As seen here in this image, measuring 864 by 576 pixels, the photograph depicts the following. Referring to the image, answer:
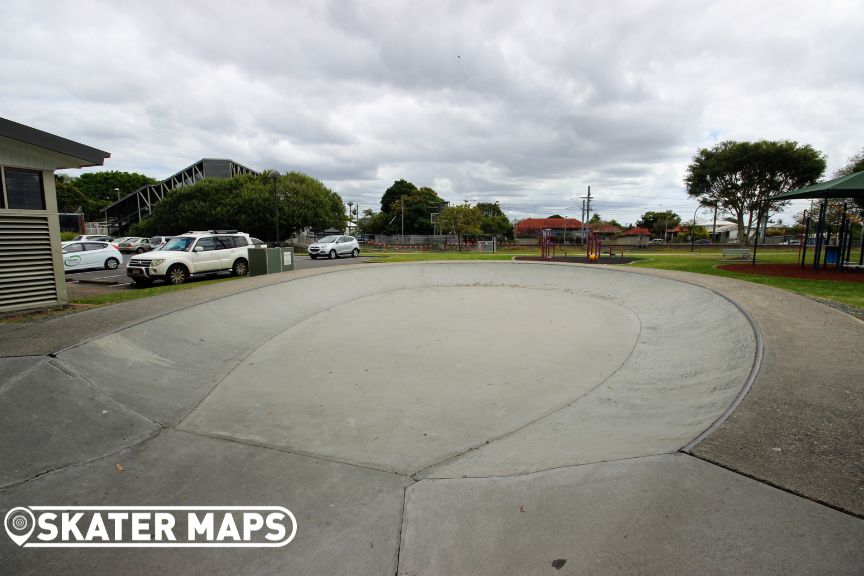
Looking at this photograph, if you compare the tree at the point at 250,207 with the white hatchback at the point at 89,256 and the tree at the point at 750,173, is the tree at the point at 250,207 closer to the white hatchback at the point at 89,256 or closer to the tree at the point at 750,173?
the white hatchback at the point at 89,256

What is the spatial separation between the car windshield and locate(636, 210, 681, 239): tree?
99.9m

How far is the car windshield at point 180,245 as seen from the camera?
1448 centimetres

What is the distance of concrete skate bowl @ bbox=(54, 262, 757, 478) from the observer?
438 cm

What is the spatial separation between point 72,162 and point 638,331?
44.1 ft

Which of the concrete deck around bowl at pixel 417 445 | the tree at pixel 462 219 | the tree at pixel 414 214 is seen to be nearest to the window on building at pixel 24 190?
A: the concrete deck around bowl at pixel 417 445

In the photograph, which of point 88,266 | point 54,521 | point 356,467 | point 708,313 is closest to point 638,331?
point 708,313

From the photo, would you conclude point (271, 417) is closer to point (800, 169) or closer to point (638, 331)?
point (638, 331)

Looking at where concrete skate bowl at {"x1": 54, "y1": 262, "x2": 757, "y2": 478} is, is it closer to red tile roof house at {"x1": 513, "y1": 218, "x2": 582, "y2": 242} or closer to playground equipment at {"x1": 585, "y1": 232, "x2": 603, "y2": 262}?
playground equipment at {"x1": 585, "y1": 232, "x2": 603, "y2": 262}

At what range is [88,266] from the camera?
720 inches

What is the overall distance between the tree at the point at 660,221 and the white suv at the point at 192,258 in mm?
98287

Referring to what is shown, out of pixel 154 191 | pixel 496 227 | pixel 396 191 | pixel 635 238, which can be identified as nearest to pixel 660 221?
pixel 635 238

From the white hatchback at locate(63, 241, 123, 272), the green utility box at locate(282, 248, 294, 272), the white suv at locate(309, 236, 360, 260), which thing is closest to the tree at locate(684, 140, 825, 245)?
the white suv at locate(309, 236, 360, 260)

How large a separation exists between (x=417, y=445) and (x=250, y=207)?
42921 mm

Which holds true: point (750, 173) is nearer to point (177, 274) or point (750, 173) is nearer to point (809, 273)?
point (809, 273)
